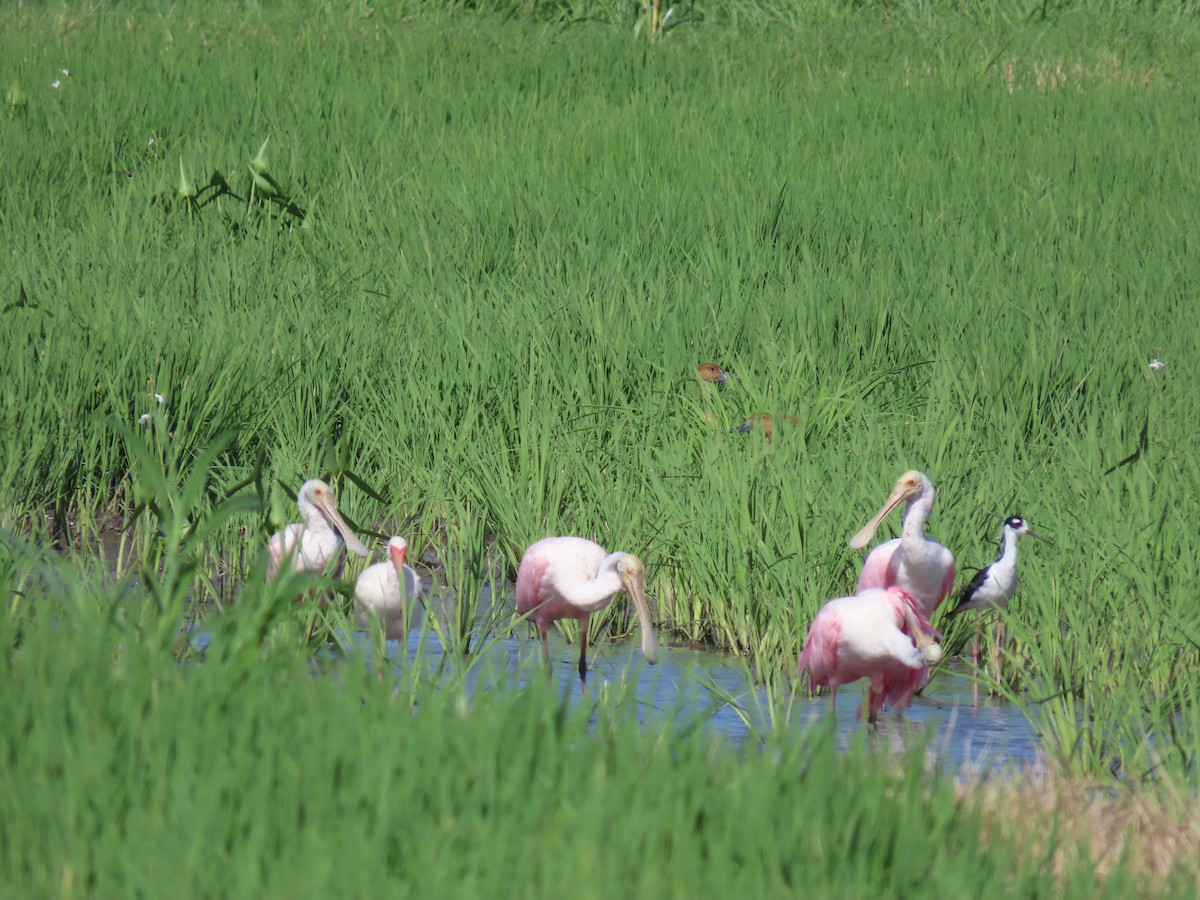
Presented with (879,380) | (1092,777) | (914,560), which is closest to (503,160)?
(879,380)

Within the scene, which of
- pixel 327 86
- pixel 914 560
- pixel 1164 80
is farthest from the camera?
pixel 1164 80

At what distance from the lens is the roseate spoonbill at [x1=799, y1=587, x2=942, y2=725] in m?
3.96

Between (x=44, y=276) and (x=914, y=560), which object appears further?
(x=44, y=276)

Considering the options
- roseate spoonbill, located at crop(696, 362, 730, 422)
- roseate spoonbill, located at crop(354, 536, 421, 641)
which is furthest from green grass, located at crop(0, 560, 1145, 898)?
roseate spoonbill, located at crop(696, 362, 730, 422)

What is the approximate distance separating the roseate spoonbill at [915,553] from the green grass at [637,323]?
251mm

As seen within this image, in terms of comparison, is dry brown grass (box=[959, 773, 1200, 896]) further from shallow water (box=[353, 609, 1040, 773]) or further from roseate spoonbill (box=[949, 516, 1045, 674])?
roseate spoonbill (box=[949, 516, 1045, 674])

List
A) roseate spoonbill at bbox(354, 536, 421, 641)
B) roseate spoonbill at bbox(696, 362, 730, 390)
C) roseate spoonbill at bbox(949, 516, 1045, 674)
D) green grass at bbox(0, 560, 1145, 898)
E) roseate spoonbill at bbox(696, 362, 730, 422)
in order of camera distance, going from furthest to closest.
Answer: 1. roseate spoonbill at bbox(696, 362, 730, 390)
2. roseate spoonbill at bbox(696, 362, 730, 422)
3. roseate spoonbill at bbox(949, 516, 1045, 674)
4. roseate spoonbill at bbox(354, 536, 421, 641)
5. green grass at bbox(0, 560, 1145, 898)

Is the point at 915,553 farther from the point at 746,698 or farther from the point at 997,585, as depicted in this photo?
the point at 746,698

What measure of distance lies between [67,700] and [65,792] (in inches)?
10.6

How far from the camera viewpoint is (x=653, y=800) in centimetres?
257

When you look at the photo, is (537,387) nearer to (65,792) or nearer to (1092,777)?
(1092,777)

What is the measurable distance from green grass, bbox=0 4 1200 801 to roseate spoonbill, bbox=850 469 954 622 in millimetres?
251

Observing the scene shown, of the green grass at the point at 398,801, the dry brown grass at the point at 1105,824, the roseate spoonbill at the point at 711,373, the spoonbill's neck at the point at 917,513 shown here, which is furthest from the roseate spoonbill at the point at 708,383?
the green grass at the point at 398,801

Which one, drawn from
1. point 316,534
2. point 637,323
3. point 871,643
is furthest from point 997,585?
point 637,323
